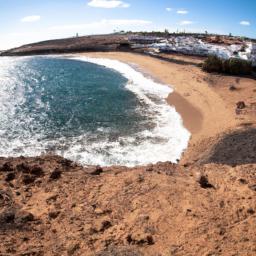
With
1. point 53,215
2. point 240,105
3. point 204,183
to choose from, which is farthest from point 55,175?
point 240,105

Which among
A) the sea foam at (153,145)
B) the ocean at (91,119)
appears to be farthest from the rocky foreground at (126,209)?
the ocean at (91,119)

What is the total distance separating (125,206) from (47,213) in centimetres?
339

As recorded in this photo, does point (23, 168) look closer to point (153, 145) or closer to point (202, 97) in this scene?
point (153, 145)

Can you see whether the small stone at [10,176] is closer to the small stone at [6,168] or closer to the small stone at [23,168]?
the small stone at [23,168]

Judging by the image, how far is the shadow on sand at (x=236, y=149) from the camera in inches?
866

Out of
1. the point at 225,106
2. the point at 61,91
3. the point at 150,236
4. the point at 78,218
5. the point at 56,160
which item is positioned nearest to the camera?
the point at 150,236

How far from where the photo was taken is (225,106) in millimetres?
35500

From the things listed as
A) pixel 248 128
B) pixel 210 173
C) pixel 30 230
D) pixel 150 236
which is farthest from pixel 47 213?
pixel 248 128

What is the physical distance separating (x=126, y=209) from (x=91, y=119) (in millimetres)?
18948

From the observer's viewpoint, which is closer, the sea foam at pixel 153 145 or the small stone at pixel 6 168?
the small stone at pixel 6 168

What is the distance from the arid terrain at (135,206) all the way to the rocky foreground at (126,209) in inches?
1.5

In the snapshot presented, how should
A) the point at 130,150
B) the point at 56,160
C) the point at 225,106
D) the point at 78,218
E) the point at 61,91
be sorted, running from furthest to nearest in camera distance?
the point at 61,91
the point at 225,106
the point at 130,150
the point at 56,160
the point at 78,218

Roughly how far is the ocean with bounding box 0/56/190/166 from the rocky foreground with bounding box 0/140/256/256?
17.1 feet

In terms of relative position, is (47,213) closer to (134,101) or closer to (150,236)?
(150,236)
